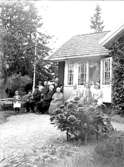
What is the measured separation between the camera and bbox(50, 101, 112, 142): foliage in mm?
4750

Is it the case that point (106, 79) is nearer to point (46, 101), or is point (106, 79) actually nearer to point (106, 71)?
point (106, 71)

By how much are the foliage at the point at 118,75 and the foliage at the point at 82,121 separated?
14.7ft

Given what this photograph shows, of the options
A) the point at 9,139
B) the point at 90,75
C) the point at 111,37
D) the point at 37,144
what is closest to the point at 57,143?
the point at 37,144

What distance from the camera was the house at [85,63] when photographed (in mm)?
10438

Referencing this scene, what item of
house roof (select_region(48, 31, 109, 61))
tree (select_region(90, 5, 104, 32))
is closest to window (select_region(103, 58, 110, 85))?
house roof (select_region(48, 31, 109, 61))

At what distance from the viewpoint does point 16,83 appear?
584 inches

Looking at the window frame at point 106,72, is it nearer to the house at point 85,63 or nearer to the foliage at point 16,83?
Answer: the house at point 85,63

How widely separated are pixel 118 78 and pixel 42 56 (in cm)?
673

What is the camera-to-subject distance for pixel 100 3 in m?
2.54

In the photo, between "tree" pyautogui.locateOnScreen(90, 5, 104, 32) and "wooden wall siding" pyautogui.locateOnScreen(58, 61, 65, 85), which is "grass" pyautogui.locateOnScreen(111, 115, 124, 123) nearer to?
"tree" pyautogui.locateOnScreen(90, 5, 104, 32)

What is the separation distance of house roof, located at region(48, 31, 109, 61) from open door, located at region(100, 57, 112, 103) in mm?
487

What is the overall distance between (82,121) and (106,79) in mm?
6043

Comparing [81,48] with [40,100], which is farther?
[81,48]

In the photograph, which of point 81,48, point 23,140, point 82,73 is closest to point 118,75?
point 82,73
